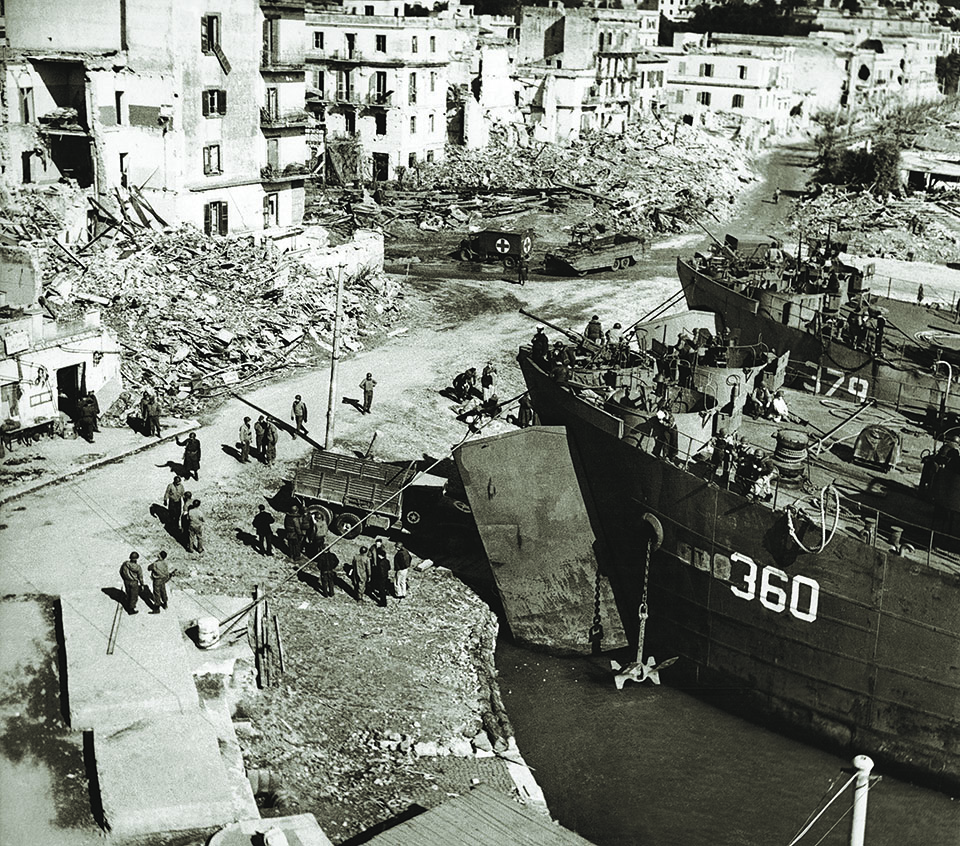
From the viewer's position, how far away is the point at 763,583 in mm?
19391

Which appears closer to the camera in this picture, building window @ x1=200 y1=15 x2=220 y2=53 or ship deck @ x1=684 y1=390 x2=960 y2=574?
ship deck @ x1=684 y1=390 x2=960 y2=574

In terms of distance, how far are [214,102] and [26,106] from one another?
576cm

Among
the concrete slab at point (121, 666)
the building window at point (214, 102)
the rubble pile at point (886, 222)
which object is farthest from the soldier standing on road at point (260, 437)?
the rubble pile at point (886, 222)

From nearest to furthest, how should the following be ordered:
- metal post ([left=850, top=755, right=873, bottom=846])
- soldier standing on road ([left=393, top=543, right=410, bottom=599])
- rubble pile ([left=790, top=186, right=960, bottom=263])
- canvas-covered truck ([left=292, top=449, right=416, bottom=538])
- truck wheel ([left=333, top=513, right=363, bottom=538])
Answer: metal post ([left=850, top=755, right=873, bottom=846]), soldier standing on road ([left=393, top=543, right=410, bottom=599]), truck wheel ([left=333, top=513, right=363, bottom=538]), canvas-covered truck ([left=292, top=449, right=416, bottom=538]), rubble pile ([left=790, top=186, right=960, bottom=263])

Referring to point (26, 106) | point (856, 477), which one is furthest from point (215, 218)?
point (856, 477)

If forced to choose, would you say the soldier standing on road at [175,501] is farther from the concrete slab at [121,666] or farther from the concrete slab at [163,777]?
the concrete slab at [163,777]

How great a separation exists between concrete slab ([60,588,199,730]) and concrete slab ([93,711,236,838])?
14.9 inches

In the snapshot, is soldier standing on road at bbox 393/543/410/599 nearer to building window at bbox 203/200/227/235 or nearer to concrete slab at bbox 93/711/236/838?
concrete slab at bbox 93/711/236/838

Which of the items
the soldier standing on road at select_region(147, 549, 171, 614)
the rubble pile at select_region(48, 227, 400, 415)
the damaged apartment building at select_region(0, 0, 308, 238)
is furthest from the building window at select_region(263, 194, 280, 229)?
the soldier standing on road at select_region(147, 549, 171, 614)

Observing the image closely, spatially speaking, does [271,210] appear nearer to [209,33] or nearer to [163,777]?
[209,33]

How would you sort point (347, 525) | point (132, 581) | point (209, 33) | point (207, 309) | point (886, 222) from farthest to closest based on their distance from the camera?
point (886, 222), point (209, 33), point (207, 309), point (347, 525), point (132, 581)

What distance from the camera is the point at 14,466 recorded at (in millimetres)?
25812

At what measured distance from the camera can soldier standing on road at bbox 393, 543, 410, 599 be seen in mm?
22578

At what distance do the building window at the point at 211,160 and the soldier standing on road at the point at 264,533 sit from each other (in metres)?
19.5
